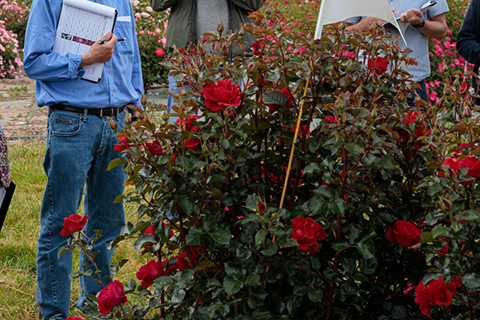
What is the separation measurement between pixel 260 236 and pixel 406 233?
0.42 metres

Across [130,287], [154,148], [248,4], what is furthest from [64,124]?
[248,4]

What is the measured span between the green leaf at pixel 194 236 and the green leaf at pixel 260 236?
19cm

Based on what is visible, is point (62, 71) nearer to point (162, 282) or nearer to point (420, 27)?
point (162, 282)

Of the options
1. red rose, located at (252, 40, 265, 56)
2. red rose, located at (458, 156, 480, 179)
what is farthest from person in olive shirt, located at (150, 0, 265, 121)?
red rose, located at (458, 156, 480, 179)

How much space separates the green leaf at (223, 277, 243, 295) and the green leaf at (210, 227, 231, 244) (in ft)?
0.33

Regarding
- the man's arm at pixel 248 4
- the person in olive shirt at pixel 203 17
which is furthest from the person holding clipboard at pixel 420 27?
the person in olive shirt at pixel 203 17

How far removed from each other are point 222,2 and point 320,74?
6.93 ft

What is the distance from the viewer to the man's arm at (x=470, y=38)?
12.4ft

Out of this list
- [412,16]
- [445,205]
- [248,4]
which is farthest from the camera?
[248,4]

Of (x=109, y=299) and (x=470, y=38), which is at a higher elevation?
(x=109, y=299)

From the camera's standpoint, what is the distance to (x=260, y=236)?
4.83 ft

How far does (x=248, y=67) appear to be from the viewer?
167 cm

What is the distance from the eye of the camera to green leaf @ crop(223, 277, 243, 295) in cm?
152

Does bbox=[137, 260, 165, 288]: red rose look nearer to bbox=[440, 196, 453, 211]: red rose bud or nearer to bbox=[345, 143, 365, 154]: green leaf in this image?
bbox=[345, 143, 365, 154]: green leaf
